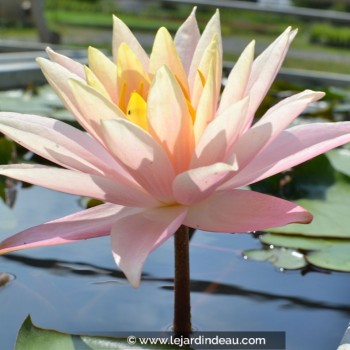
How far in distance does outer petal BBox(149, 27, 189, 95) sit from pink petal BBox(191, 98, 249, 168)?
0.27 ft

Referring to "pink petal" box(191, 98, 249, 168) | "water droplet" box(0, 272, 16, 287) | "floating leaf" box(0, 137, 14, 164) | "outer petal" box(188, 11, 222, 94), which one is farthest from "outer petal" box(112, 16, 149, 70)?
"floating leaf" box(0, 137, 14, 164)

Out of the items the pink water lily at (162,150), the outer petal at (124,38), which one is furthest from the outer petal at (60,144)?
the outer petal at (124,38)

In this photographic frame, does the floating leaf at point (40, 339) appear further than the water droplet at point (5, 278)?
No

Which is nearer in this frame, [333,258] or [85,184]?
[85,184]

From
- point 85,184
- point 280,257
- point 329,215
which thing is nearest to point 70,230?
point 85,184

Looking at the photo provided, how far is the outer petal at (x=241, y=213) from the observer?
1.51ft

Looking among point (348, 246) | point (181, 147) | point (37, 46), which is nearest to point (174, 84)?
point (181, 147)

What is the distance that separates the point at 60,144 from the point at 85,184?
43 millimetres

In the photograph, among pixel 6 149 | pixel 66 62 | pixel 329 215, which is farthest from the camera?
pixel 6 149

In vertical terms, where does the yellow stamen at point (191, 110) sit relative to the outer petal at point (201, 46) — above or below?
below

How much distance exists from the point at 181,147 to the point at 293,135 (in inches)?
3.5

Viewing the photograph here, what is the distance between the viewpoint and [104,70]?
20.4 inches

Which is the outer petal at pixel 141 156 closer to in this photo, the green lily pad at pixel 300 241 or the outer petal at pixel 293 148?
the outer petal at pixel 293 148

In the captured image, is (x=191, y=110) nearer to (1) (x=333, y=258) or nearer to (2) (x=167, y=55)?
(2) (x=167, y=55)
